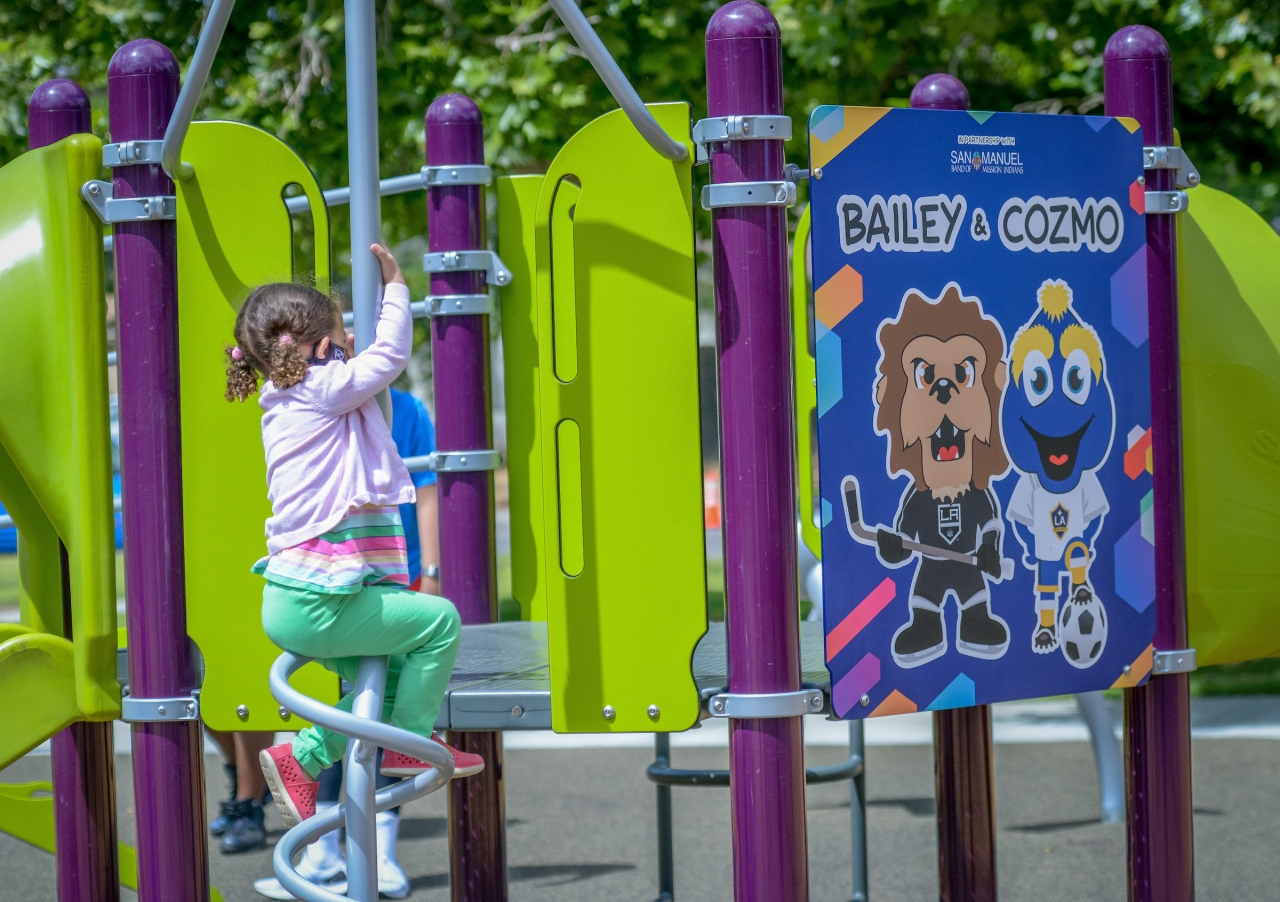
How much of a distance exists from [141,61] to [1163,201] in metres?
2.41

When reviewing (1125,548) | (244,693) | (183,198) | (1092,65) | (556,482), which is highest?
(1092,65)

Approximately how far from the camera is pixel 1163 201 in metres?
3.64

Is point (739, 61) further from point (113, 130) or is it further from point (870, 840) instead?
point (870, 840)

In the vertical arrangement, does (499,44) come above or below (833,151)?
above

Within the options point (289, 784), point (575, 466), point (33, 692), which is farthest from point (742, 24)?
point (33, 692)

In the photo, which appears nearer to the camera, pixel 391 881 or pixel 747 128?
pixel 747 128

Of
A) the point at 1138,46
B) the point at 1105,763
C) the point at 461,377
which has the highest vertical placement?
the point at 1138,46

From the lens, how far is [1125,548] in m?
3.52

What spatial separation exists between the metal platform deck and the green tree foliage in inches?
165

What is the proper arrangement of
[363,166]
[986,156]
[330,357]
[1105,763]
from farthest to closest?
[1105,763] → [986,156] → [330,357] → [363,166]

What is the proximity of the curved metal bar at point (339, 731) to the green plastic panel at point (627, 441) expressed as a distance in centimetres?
34

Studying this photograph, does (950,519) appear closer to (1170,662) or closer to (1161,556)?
(1161,556)

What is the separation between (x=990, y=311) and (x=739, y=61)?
814 mm

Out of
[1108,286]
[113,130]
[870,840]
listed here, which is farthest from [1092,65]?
[113,130]
